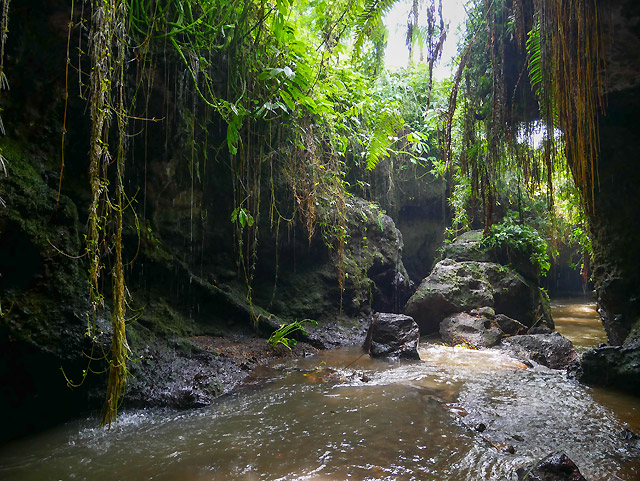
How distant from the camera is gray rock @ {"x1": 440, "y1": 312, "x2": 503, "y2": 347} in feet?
19.4

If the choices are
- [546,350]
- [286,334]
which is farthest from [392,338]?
[546,350]

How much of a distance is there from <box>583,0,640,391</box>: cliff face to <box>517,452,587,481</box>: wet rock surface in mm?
2127

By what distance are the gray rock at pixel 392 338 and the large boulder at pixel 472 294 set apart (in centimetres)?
166

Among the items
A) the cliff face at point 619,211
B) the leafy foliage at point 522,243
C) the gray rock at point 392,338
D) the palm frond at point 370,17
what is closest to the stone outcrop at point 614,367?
the cliff face at point 619,211

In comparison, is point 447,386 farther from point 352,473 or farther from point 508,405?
point 352,473

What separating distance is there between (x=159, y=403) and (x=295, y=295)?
116 inches

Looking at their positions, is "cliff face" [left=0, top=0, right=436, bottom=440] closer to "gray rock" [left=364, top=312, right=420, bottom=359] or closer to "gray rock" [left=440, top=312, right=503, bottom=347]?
"gray rock" [left=364, top=312, right=420, bottom=359]

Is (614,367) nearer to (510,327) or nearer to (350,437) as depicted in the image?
(350,437)

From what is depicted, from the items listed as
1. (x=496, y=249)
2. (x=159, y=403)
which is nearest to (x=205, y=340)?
(x=159, y=403)

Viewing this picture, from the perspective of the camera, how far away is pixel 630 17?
3342 millimetres

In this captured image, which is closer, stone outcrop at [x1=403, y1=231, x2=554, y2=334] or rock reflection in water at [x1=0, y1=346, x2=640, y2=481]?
rock reflection in water at [x1=0, y1=346, x2=640, y2=481]

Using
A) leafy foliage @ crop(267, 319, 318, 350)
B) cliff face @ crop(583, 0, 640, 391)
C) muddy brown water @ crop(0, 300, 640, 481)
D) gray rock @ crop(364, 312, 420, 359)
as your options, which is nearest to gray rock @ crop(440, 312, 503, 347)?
gray rock @ crop(364, 312, 420, 359)

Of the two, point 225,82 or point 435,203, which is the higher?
point 225,82

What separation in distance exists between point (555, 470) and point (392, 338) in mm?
3339
